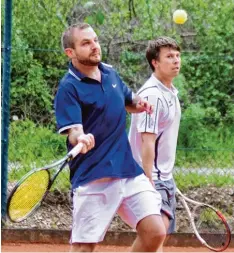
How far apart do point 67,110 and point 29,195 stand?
0.47 metres

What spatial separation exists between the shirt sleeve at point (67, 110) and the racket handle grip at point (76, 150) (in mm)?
227

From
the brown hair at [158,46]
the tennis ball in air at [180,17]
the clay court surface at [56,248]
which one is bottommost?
the clay court surface at [56,248]

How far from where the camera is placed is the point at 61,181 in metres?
7.79

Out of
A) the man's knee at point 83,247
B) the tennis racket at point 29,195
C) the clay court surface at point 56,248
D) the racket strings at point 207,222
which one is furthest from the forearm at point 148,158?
the racket strings at point 207,222

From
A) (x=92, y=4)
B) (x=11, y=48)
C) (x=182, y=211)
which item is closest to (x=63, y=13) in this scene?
(x=92, y=4)

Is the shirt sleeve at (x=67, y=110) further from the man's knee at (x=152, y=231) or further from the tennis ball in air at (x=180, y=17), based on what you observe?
the tennis ball in air at (x=180, y=17)

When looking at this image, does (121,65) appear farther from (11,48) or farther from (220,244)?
(220,244)

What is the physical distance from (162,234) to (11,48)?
Answer: 130 inches

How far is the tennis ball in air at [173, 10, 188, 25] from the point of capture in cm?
831

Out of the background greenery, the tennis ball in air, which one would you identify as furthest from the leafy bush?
the tennis ball in air

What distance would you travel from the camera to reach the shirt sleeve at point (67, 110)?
14.6ft

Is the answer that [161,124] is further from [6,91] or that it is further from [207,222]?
[207,222]

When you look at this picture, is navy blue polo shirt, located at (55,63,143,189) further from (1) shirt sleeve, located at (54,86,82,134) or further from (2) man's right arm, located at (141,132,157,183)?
(2) man's right arm, located at (141,132,157,183)

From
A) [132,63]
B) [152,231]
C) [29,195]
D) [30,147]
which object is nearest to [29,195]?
[29,195]
